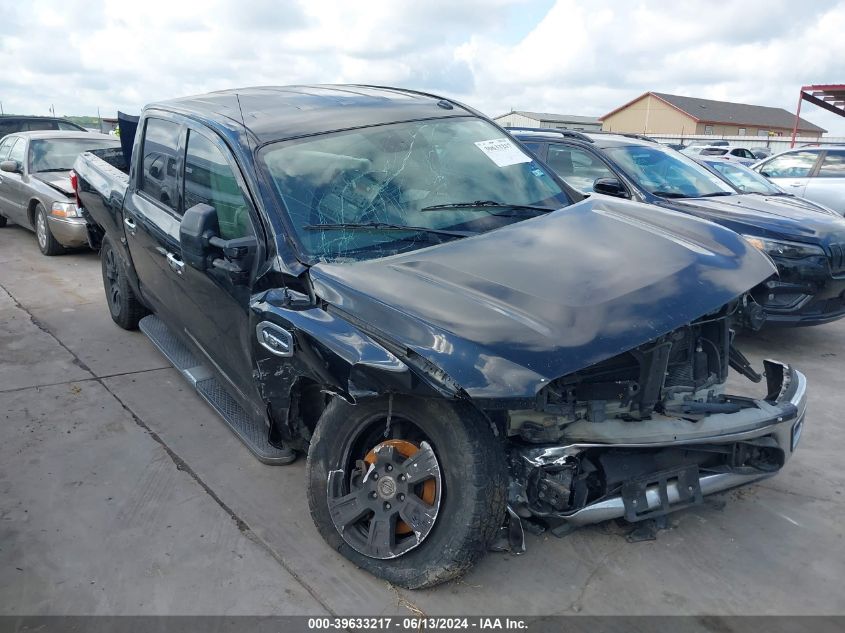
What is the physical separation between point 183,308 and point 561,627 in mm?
2839

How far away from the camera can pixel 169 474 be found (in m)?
3.83

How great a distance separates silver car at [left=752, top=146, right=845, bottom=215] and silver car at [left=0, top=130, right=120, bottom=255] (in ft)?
34.5

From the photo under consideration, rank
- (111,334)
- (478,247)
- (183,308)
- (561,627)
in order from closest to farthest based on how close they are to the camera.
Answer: (561,627) → (478,247) → (183,308) → (111,334)

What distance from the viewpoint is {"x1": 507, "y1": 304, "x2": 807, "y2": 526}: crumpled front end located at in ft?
8.87

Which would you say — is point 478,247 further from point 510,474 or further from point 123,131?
point 123,131

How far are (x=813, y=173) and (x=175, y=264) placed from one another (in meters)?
11.1

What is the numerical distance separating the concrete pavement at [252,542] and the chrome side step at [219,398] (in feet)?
0.64

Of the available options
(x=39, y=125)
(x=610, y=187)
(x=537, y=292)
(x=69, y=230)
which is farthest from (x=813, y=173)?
(x=39, y=125)

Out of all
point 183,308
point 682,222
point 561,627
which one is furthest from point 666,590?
point 183,308

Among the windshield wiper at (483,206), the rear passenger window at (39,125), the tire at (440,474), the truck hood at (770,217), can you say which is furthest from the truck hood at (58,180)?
the tire at (440,474)

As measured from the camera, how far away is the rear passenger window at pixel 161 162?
428cm

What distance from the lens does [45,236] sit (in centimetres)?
914

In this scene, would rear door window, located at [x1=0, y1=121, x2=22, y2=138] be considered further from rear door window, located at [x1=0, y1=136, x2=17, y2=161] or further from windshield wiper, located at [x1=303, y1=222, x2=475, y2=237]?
windshield wiper, located at [x1=303, y1=222, x2=475, y2=237]

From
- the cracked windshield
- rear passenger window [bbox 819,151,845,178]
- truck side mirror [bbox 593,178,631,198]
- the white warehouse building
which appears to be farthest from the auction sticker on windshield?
the white warehouse building
